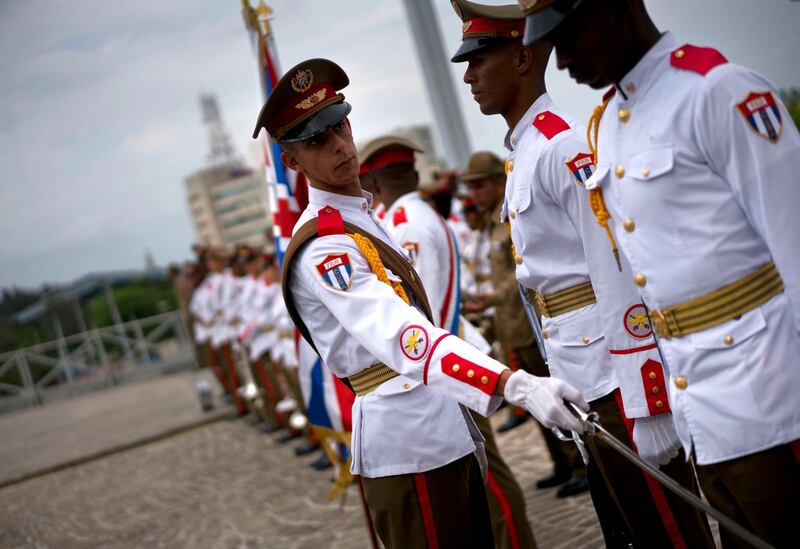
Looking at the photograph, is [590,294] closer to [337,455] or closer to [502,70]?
[502,70]

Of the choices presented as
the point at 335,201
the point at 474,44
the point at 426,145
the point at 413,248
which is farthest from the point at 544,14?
the point at 426,145

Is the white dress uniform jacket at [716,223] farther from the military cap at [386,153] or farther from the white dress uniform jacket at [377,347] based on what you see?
the military cap at [386,153]

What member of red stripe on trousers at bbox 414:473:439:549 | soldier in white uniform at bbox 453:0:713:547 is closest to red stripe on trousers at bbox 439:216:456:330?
soldier in white uniform at bbox 453:0:713:547

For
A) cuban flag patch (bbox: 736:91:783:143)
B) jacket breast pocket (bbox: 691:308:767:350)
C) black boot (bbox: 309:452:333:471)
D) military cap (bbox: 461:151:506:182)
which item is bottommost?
black boot (bbox: 309:452:333:471)

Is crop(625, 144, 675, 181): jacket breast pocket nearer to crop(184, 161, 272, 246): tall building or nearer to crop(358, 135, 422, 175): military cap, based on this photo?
crop(358, 135, 422, 175): military cap

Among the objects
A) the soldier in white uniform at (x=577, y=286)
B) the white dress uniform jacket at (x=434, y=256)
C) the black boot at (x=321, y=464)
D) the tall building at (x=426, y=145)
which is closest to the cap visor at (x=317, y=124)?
the soldier in white uniform at (x=577, y=286)

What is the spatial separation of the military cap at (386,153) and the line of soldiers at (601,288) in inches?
69.5

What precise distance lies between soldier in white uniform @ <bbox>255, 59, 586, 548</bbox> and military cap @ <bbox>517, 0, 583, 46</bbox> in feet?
3.14

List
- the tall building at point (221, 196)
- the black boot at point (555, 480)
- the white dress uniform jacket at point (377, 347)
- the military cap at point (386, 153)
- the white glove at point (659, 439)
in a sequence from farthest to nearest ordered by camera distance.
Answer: the tall building at point (221, 196)
the black boot at point (555, 480)
the military cap at point (386, 153)
the white glove at point (659, 439)
the white dress uniform jacket at point (377, 347)

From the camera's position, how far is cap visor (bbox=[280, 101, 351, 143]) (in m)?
2.86

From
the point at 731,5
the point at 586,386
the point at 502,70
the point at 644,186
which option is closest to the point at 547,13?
the point at 644,186

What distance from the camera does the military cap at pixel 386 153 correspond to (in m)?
4.90

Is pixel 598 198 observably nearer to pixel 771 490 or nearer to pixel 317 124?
pixel 771 490

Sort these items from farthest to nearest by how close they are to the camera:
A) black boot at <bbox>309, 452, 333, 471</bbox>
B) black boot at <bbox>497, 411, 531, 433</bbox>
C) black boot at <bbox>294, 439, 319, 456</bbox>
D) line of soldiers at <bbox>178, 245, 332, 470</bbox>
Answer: line of soldiers at <bbox>178, 245, 332, 470</bbox>, black boot at <bbox>294, 439, 319, 456</bbox>, black boot at <bbox>309, 452, 333, 471</bbox>, black boot at <bbox>497, 411, 531, 433</bbox>
